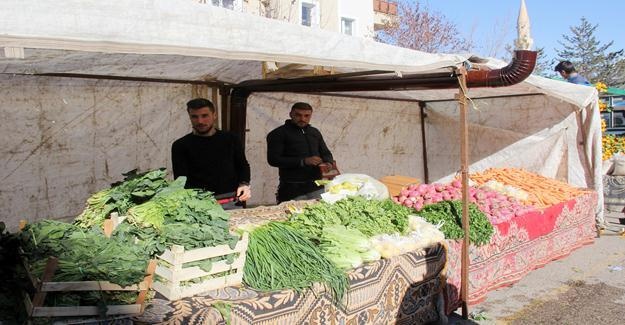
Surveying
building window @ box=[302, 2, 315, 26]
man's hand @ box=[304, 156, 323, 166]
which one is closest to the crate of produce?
man's hand @ box=[304, 156, 323, 166]

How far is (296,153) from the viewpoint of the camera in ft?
19.1

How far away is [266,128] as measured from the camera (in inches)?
275

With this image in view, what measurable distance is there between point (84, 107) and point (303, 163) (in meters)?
2.39

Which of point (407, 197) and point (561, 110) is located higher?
point (561, 110)

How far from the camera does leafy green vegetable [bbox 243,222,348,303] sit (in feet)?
9.41

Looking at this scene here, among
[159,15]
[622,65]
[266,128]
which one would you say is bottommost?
[266,128]

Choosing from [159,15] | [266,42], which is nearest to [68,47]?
[159,15]

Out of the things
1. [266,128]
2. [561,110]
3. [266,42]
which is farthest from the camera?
[561,110]

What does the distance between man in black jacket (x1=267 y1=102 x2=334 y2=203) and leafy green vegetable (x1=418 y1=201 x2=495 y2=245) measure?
5.01 feet

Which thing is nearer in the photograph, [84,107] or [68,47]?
[68,47]

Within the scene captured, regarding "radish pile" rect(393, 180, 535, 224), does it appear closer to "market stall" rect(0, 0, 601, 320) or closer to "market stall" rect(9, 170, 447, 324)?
"market stall" rect(0, 0, 601, 320)

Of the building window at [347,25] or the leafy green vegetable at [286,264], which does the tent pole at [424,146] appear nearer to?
the leafy green vegetable at [286,264]

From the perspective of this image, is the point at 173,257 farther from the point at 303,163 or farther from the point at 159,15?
the point at 303,163

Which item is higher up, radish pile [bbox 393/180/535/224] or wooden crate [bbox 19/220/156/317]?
wooden crate [bbox 19/220/156/317]
